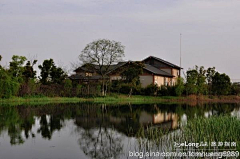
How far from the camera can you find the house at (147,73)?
35787 millimetres

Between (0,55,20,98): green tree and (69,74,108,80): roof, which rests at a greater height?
(69,74,108,80): roof

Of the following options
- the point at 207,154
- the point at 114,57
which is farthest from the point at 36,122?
the point at 114,57

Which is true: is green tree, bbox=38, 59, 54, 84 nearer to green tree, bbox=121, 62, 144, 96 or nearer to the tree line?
the tree line

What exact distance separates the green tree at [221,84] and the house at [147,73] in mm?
4806

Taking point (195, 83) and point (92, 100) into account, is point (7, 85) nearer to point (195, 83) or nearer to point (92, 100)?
point (92, 100)

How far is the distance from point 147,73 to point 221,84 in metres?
8.27

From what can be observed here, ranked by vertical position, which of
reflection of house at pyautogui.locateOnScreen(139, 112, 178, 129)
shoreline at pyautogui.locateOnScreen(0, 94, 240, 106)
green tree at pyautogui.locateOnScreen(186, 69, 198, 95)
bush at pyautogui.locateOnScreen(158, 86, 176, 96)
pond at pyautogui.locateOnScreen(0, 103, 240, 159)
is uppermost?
green tree at pyautogui.locateOnScreen(186, 69, 198, 95)

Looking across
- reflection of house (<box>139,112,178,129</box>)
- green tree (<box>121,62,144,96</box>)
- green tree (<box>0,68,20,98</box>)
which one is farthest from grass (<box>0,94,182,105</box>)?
reflection of house (<box>139,112,178,129</box>)

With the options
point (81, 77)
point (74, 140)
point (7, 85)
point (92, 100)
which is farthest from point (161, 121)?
point (81, 77)

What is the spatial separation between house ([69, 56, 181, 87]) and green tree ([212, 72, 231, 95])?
4806 millimetres

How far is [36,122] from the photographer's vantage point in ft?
45.2

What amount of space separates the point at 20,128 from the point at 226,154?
7.86 metres

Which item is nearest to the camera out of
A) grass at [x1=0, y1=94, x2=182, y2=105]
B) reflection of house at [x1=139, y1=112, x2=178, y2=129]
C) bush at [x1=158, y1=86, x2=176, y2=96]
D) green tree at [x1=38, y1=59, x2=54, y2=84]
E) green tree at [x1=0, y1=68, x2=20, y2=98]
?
reflection of house at [x1=139, y1=112, x2=178, y2=129]

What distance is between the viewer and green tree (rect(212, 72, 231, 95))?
35812mm
